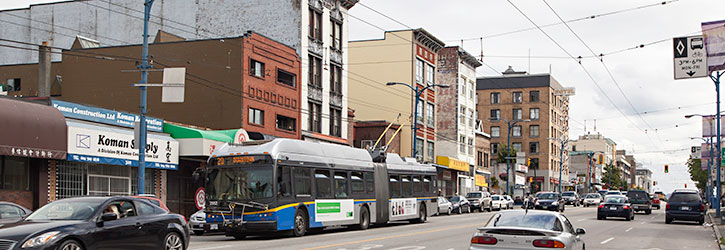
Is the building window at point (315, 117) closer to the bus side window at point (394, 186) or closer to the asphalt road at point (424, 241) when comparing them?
the bus side window at point (394, 186)

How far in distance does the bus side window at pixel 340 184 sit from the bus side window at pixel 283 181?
326 cm

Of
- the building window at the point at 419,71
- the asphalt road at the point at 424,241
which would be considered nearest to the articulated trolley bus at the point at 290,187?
the asphalt road at the point at 424,241

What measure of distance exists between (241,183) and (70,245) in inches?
426

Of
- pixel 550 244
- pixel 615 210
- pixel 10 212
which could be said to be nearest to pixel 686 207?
pixel 615 210

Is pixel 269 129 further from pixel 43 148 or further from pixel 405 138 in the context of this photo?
pixel 405 138

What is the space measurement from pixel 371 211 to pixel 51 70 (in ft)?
79.5

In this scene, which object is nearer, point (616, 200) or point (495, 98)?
point (616, 200)

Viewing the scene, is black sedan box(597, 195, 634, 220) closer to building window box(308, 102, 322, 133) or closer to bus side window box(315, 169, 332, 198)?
building window box(308, 102, 322, 133)

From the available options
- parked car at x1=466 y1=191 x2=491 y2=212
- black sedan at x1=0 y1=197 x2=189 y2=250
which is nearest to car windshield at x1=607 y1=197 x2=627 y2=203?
parked car at x1=466 y1=191 x2=491 y2=212

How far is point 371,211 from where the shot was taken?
28.4m

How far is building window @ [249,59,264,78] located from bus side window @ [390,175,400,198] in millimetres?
11786

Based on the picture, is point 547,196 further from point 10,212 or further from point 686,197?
point 10,212

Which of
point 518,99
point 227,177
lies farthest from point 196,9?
point 518,99

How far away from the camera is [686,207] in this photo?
34062 mm
